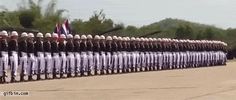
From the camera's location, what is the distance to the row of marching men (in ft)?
69.6

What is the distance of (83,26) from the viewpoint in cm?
7100

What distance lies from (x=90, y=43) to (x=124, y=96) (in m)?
10.2

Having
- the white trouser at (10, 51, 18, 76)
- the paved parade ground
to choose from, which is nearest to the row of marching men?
the white trouser at (10, 51, 18, 76)

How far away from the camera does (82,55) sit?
992 inches

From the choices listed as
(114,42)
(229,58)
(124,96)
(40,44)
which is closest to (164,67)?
(114,42)

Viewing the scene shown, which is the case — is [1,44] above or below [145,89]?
above

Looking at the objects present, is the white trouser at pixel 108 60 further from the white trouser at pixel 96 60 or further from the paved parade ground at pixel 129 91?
the paved parade ground at pixel 129 91

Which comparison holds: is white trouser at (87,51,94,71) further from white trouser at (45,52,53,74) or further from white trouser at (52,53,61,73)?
white trouser at (45,52,53,74)

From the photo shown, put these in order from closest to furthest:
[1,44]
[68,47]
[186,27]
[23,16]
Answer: [1,44] < [68,47] < [23,16] < [186,27]

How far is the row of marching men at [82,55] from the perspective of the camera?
69.6ft

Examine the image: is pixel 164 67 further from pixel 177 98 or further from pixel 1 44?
pixel 177 98

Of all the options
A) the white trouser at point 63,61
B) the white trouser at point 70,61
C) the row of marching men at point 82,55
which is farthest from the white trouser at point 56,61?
the white trouser at point 70,61


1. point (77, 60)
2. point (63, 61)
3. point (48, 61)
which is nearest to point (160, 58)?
point (77, 60)

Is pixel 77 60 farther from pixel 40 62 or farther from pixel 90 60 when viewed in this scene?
pixel 40 62
